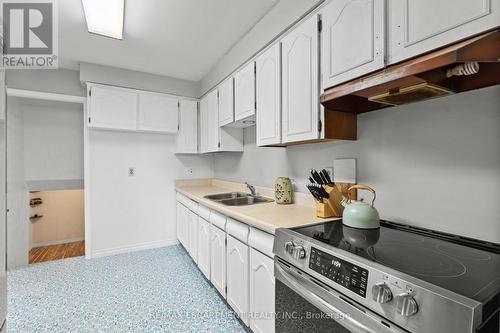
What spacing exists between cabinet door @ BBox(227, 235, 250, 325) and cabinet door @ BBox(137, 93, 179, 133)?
6.95 feet

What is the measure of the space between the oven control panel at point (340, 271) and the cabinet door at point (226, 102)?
1746 mm

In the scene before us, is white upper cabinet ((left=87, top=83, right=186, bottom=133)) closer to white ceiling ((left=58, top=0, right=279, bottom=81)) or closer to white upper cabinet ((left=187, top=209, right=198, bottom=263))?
white ceiling ((left=58, top=0, right=279, bottom=81))

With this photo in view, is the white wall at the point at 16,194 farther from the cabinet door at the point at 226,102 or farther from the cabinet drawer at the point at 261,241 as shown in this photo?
the cabinet drawer at the point at 261,241

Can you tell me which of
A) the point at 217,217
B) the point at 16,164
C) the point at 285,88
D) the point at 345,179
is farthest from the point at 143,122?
the point at 345,179

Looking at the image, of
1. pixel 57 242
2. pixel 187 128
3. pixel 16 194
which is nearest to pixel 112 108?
pixel 187 128

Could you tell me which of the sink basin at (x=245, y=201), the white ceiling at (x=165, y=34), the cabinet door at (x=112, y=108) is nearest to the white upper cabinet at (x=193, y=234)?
the sink basin at (x=245, y=201)

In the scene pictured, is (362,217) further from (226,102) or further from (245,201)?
(226,102)

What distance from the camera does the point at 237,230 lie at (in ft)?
5.50

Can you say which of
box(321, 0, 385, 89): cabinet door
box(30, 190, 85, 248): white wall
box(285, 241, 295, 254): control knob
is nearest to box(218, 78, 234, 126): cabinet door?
box(321, 0, 385, 89): cabinet door

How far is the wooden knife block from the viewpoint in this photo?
4.87 ft

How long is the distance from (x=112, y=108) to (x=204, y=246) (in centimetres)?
213

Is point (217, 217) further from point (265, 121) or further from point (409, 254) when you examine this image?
point (409, 254)

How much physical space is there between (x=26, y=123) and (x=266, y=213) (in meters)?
3.81

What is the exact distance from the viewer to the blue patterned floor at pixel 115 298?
178 centimetres
